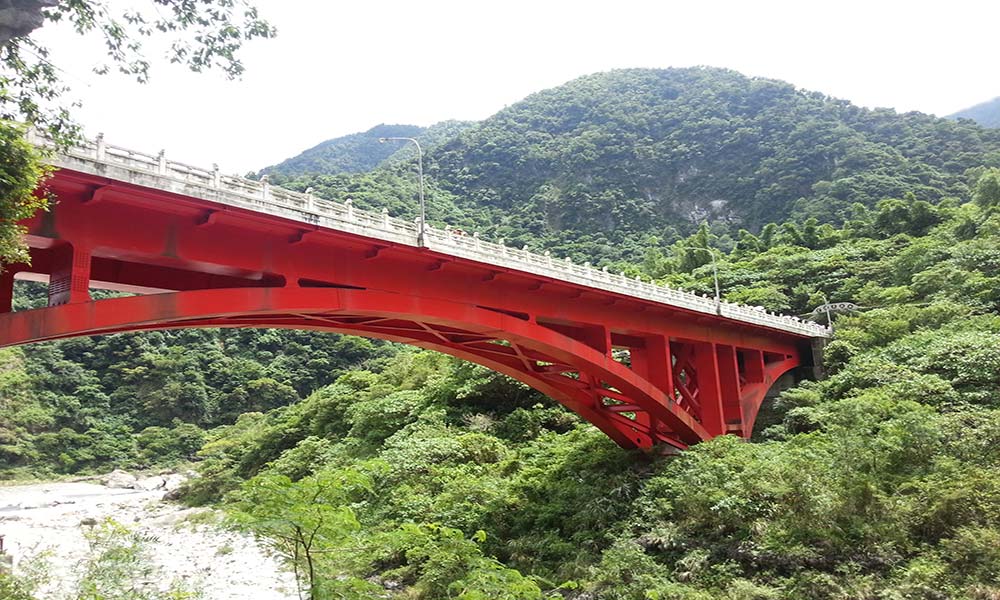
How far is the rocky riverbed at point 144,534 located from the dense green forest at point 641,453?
241 centimetres

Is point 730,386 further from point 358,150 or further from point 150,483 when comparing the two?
point 358,150

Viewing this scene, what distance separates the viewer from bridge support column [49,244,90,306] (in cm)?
999

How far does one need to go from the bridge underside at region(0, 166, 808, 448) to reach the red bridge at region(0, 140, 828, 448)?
0.11 ft

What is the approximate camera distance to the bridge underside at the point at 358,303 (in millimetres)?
10383

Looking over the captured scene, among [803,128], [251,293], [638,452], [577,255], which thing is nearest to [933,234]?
[638,452]

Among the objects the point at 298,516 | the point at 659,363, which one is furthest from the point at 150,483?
the point at 298,516

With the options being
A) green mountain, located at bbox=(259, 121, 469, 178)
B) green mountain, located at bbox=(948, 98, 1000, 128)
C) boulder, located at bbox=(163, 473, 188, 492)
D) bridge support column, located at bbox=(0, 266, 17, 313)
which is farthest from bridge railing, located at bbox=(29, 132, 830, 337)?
green mountain, located at bbox=(948, 98, 1000, 128)

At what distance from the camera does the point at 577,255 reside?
78.5 m

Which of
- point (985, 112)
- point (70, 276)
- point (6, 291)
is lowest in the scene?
point (6, 291)

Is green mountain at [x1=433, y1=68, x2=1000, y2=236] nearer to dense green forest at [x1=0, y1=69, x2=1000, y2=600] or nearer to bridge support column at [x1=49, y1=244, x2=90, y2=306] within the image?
dense green forest at [x1=0, y1=69, x2=1000, y2=600]

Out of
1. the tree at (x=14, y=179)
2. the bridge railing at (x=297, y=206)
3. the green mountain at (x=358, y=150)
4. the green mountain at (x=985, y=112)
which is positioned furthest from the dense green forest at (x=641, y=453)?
the green mountain at (x=985, y=112)

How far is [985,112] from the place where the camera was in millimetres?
171750

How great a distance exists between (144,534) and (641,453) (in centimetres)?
1905

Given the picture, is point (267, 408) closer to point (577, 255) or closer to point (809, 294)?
point (577, 255)
